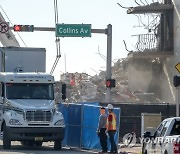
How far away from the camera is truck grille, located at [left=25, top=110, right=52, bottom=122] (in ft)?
100

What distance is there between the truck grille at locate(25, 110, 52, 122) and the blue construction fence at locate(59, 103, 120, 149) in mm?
2276

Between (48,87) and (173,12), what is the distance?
20.6 m

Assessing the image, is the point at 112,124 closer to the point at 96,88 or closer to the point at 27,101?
the point at 27,101

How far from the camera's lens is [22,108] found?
30.7 meters

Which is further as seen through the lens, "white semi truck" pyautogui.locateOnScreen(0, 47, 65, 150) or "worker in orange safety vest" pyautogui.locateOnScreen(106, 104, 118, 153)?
"white semi truck" pyautogui.locateOnScreen(0, 47, 65, 150)

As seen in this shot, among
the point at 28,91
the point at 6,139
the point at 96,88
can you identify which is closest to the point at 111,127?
the point at 28,91

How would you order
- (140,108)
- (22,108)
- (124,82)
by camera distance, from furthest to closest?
(124,82)
(140,108)
(22,108)

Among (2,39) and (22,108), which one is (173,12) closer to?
(2,39)

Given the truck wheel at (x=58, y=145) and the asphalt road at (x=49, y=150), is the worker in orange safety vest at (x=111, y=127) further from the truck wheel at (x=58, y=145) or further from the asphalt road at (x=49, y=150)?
the truck wheel at (x=58, y=145)

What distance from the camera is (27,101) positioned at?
31.4 meters

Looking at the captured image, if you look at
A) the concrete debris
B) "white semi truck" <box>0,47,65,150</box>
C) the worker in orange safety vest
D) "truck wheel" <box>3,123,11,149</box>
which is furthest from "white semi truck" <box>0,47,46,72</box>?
the concrete debris

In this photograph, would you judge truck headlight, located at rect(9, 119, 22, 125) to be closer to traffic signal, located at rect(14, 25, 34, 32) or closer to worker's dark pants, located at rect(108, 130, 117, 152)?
worker's dark pants, located at rect(108, 130, 117, 152)

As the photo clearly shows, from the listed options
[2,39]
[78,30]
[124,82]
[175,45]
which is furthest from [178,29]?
[124,82]

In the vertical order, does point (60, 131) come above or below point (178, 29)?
below
